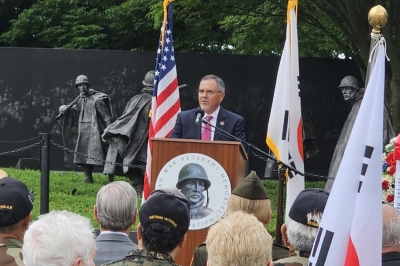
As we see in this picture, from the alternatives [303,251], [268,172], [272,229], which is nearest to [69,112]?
[268,172]

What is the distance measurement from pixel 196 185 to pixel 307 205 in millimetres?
2239

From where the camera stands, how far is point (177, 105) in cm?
888

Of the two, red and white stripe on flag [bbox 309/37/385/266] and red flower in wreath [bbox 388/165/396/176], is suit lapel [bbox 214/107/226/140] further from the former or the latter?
red and white stripe on flag [bbox 309/37/385/266]

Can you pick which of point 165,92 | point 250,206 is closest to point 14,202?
point 250,206

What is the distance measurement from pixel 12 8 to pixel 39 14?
243cm

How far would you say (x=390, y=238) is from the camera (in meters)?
4.02

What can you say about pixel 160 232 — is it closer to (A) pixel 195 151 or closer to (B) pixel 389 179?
(A) pixel 195 151

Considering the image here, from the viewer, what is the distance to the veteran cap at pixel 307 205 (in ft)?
13.1

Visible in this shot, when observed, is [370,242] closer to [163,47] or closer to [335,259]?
[335,259]

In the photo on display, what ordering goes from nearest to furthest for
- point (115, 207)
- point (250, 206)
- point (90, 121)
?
point (115, 207) → point (250, 206) → point (90, 121)

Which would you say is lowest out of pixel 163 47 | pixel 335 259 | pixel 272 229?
pixel 272 229

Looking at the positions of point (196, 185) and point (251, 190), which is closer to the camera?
point (251, 190)

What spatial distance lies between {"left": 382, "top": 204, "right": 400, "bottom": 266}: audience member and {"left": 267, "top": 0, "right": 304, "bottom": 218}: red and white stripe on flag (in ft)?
10.5

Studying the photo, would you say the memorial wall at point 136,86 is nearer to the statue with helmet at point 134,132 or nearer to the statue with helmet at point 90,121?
the statue with helmet at point 90,121
